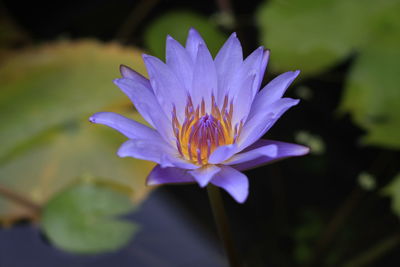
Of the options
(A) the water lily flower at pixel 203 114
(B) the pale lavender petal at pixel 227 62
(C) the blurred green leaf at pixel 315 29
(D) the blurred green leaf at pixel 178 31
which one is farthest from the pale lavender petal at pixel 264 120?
(D) the blurred green leaf at pixel 178 31

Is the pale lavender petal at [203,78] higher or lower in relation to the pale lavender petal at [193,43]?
lower

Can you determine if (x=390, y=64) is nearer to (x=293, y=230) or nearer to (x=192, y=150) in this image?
(x=293, y=230)

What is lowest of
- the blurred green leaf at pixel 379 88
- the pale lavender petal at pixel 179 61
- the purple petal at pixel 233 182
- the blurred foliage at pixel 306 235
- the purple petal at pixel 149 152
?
the blurred foliage at pixel 306 235

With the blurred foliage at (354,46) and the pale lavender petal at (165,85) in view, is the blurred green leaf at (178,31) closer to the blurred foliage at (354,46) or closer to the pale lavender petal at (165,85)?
the blurred foliage at (354,46)

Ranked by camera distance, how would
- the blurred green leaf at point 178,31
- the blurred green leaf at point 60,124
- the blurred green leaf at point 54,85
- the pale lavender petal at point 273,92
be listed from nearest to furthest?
the pale lavender petal at point 273,92 < the blurred green leaf at point 60,124 < the blurred green leaf at point 54,85 < the blurred green leaf at point 178,31

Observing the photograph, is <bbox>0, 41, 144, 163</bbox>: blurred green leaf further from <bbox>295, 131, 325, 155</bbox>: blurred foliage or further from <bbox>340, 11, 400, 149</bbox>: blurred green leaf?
<bbox>340, 11, 400, 149</bbox>: blurred green leaf

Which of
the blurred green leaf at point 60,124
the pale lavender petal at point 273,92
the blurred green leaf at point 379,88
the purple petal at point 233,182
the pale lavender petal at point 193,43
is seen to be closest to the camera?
the purple petal at point 233,182

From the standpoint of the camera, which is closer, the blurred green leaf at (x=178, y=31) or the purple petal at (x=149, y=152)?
the purple petal at (x=149, y=152)
